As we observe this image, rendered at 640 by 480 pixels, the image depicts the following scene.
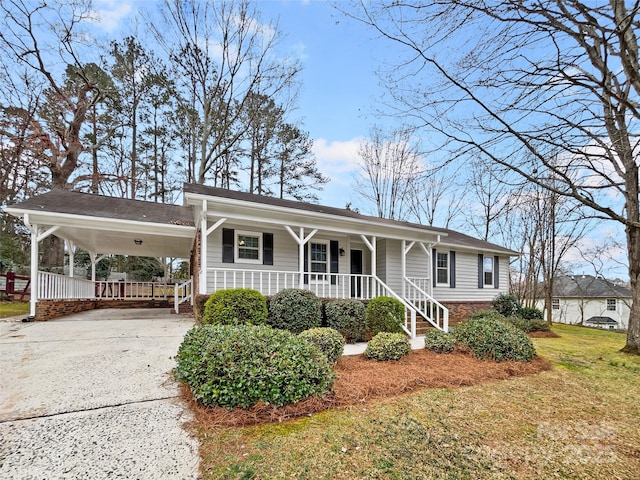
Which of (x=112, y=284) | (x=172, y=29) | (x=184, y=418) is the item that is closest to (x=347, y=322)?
(x=184, y=418)

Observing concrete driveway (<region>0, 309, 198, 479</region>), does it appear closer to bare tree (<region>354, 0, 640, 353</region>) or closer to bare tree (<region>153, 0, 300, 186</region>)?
bare tree (<region>354, 0, 640, 353</region>)

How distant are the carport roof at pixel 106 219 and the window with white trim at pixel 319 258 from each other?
3.81 meters

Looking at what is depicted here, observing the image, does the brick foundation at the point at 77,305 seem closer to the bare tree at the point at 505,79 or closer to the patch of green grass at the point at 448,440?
the patch of green grass at the point at 448,440

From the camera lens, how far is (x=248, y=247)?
9539 millimetres

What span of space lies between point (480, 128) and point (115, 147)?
19464 millimetres

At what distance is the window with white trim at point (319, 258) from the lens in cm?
1065

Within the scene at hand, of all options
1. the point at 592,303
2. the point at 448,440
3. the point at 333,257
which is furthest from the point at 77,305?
the point at 592,303

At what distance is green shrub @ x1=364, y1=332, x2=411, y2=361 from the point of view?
223 inches

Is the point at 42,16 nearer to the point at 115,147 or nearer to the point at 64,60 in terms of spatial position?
the point at 64,60

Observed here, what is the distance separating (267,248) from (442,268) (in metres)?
7.59

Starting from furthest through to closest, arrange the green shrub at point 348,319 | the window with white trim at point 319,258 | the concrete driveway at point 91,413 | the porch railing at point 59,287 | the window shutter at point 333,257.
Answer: the window shutter at point 333,257 → the window with white trim at point 319,258 → the porch railing at point 59,287 → the green shrub at point 348,319 → the concrete driveway at point 91,413

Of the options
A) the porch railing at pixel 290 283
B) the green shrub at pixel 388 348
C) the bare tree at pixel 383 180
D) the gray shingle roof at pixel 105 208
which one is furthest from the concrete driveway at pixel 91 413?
the bare tree at pixel 383 180

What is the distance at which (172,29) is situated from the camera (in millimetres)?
15859

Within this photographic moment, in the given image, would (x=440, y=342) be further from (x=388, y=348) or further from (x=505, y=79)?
(x=505, y=79)
